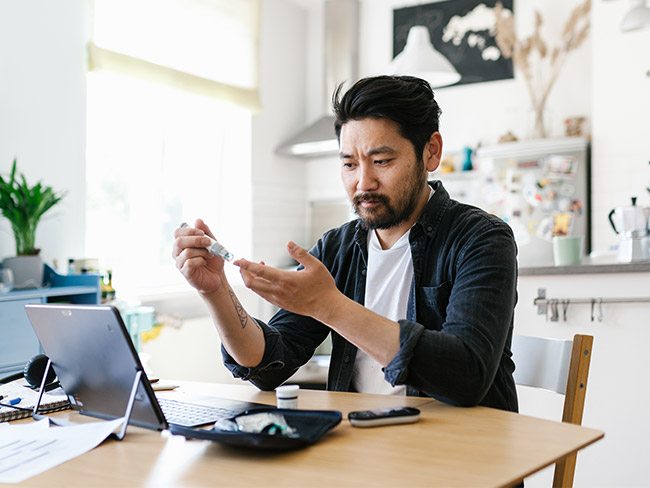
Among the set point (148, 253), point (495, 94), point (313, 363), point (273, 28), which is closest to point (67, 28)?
point (148, 253)

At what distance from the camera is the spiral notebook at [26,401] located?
4.17 feet

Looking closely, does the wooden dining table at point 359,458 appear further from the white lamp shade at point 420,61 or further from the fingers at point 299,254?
the white lamp shade at point 420,61

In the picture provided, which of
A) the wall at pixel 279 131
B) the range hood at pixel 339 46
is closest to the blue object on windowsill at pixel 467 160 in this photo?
the range hood at pixel 339 46

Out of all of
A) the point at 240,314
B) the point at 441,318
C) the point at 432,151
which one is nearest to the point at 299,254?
the point at 240,314

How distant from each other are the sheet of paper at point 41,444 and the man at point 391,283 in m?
0.36

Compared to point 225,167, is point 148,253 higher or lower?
lower

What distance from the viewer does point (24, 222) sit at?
10.0 feet

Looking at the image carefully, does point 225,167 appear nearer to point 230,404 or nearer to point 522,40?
point 522,40

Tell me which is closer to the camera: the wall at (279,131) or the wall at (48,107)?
the wall at (48,107)

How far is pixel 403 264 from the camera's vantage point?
1633mm

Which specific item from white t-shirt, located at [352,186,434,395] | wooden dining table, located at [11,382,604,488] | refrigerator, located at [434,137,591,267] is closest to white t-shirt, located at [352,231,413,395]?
white t-shirt, located at [352,186,434,395]

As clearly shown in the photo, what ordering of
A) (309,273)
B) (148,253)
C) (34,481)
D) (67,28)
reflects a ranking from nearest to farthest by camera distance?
(34,481)
(309,273)
(67,28)
(148,253)

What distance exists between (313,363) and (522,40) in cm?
285

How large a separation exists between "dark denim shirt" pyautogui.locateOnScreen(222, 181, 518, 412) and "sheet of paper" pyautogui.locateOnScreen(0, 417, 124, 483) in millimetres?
444
